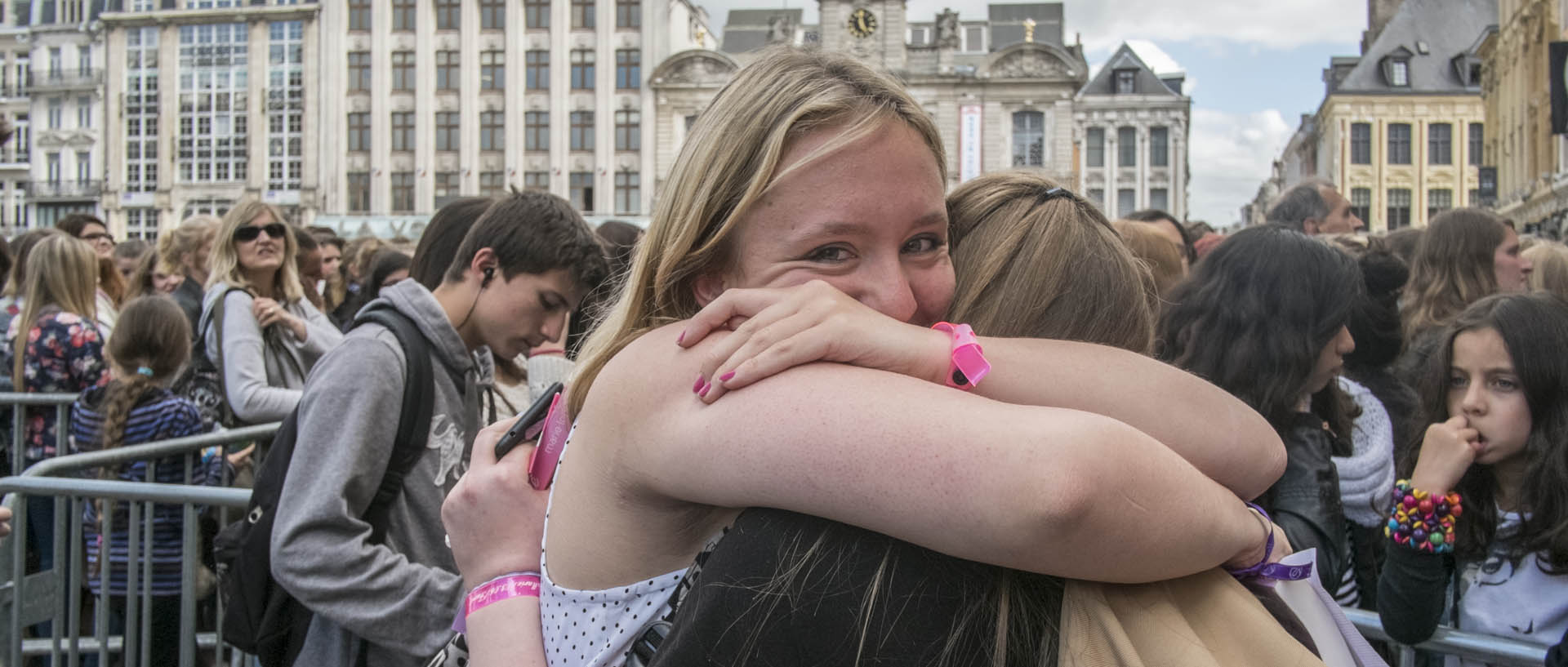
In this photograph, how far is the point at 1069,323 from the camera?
1.61 meters

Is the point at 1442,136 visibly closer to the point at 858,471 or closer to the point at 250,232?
the point at 250,232

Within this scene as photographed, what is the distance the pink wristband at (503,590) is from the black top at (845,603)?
0.50m

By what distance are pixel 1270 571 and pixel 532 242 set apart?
242 cm

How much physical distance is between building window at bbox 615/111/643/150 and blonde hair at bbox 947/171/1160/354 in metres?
53.9

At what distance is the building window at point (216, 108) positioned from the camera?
185ft

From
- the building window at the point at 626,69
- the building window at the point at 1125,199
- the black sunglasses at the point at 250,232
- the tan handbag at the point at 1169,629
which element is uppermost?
the building window at the point at 626,69

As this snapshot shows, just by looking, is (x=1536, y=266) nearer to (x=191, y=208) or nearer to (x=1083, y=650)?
(x=1083, y=650)

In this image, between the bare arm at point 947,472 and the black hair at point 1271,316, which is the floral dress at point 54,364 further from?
the bare arm at point 947,472

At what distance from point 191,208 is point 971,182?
61.8m

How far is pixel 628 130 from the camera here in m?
54.7

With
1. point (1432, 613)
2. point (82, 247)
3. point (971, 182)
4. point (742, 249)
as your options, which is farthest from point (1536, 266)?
point (82, 247)

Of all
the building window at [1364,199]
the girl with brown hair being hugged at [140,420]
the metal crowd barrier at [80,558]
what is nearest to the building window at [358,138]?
the building window at [1364,199]

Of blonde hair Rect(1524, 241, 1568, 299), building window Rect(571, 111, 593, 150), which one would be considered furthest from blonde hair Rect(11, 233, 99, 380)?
building window Rect(571, 111, 593, 150)

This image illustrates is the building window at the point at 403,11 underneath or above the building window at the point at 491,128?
above
